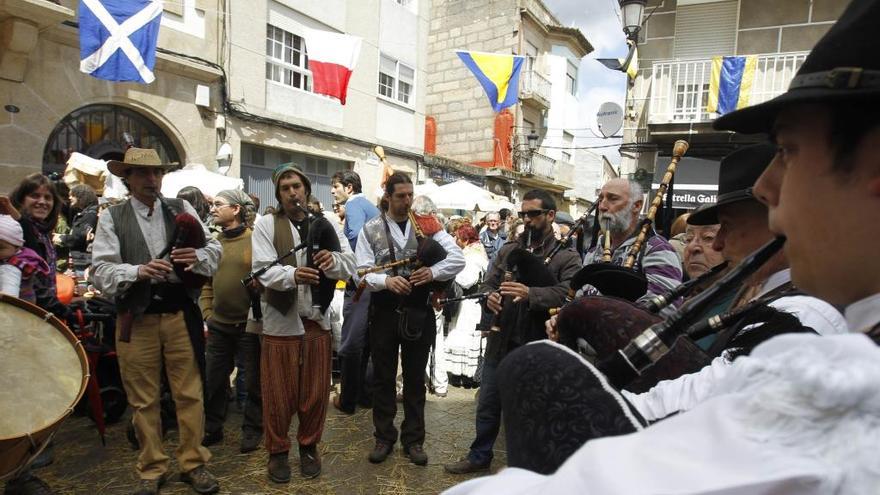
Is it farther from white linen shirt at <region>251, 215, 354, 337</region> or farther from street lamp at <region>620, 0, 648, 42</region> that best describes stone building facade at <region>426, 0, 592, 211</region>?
white linen shirt at <region>251, 215, 354, 337</region>

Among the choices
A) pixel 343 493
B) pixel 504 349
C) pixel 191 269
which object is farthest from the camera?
pixel 504 349

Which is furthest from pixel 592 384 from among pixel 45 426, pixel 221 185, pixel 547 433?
pixel 221 185

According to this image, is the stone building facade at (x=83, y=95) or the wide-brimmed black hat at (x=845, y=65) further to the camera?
the stone building facade at (x=83, y=95)

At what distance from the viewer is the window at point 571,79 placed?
82.1 ft

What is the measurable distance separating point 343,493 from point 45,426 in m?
1.90

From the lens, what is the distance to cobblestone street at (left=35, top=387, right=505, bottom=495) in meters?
3.55

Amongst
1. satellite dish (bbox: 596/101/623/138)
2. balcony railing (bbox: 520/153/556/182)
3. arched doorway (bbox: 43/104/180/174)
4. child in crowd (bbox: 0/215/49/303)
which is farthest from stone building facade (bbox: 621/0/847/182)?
child in crowd (bbox: 0/215/49/303)

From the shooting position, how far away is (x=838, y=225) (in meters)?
0.66

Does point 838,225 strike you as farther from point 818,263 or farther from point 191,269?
point 191,269

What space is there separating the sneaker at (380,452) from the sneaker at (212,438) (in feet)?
4.46

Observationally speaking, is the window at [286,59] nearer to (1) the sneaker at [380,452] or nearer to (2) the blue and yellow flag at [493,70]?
(2) the blue and yellow flag at [493,70]

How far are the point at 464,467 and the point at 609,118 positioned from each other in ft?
33.2

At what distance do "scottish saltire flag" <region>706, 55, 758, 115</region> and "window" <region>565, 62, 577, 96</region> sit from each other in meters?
13.7

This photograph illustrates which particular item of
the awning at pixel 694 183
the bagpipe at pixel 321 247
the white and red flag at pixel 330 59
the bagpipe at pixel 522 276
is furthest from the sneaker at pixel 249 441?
the awning at pixel 694 183
